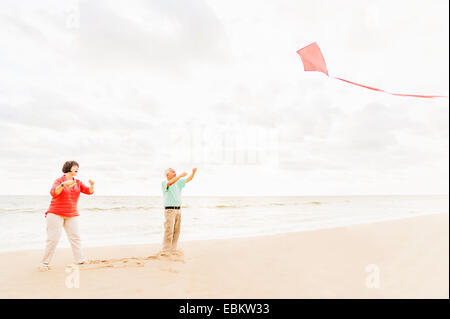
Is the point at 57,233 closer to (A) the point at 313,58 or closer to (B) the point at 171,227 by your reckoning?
(B) the point at 171,227

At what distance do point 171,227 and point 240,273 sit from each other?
1800 mm

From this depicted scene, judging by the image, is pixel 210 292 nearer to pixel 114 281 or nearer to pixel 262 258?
pixel 114 281

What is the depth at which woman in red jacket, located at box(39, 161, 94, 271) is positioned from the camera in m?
4.94

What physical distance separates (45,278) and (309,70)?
17.3 ft

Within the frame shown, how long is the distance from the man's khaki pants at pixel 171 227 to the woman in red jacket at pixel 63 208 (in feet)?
5.20

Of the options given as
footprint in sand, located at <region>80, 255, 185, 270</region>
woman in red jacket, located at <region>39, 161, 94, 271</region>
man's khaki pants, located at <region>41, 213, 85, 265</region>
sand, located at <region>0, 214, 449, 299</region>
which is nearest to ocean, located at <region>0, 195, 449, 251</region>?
sand, located at <region>0, 214, 449, 299</region>

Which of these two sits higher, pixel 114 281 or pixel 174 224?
pixel 174 224

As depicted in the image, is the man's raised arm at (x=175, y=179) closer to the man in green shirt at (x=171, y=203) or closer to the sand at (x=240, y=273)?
the man in green shirt at (x=171, y=203)

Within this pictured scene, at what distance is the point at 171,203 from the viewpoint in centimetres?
604

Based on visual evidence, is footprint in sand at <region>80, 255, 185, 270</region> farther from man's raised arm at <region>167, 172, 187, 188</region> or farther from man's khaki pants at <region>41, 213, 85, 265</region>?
man's raised arm at <region>167, 172, 187, 188</region>

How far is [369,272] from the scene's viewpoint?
5281 mm

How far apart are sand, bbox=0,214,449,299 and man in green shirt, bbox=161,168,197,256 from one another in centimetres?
40

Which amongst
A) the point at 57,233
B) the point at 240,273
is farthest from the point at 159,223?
the point at 240,273

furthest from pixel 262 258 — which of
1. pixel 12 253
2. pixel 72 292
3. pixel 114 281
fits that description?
pixel 12 253
